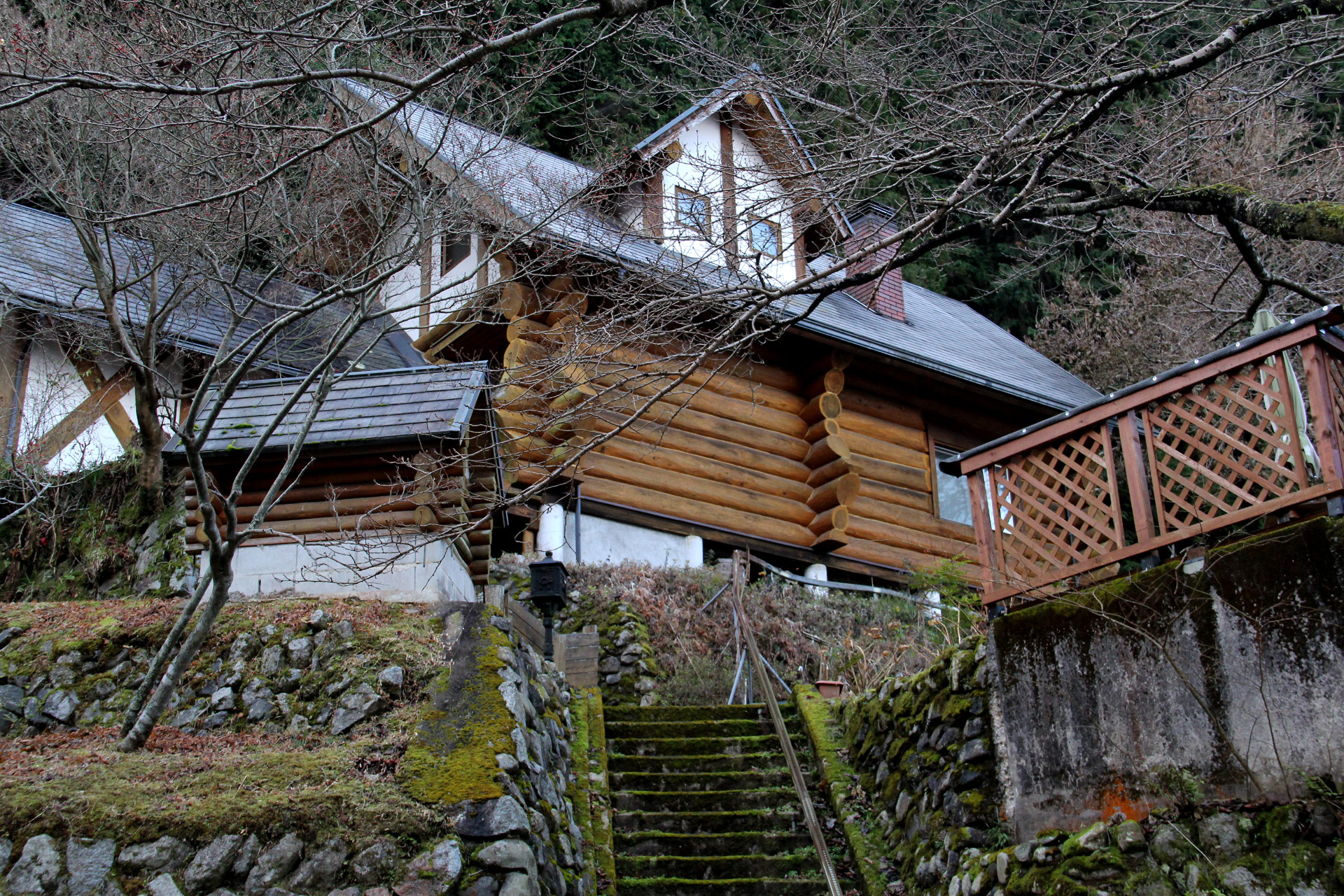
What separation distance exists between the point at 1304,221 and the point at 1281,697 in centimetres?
263

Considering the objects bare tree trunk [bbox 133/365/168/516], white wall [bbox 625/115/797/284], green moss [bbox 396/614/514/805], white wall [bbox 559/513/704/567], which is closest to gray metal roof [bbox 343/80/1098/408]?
white wall [bbox 625/115/797/284]

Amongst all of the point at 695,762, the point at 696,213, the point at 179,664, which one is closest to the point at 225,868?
the point at 179,664

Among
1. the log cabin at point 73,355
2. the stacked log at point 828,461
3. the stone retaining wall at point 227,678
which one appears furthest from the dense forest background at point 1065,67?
the log cabin at point 73,355

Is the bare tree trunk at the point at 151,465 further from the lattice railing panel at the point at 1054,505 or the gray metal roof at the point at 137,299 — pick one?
the lattice railing panel at the point at 1054,505

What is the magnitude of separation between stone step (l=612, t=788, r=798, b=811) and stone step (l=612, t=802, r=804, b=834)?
0.51ft

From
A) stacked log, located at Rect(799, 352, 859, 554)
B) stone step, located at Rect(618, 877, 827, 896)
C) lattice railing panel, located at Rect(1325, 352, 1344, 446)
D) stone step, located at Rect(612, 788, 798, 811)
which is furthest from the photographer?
stacked log, located at Rect(799, 352, 859, 554)

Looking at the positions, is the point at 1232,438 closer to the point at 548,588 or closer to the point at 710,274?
the point at 710,274

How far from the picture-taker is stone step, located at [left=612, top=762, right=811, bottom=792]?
8.69 m

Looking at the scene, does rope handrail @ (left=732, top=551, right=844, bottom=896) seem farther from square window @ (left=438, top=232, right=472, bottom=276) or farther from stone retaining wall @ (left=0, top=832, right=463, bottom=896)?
square window @ (left=438, top=232, right=472, bottom=276)

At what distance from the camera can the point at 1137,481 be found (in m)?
6.11

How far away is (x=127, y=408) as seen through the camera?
1506cm

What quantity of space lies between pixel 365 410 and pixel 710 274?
10.6ft

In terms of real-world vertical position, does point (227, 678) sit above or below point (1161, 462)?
below

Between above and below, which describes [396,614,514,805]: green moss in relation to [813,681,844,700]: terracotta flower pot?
below
